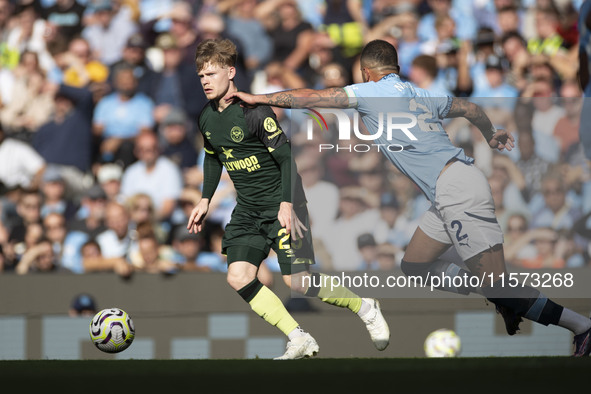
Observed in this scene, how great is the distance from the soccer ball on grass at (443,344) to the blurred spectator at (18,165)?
476 centimetres

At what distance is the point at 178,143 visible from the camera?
10250 mm

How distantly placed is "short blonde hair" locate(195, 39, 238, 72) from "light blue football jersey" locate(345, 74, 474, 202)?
0.85m

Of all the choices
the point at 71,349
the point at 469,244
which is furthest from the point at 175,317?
the point at 469,244

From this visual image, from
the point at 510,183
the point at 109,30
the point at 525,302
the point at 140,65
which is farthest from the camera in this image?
the point at 109,30

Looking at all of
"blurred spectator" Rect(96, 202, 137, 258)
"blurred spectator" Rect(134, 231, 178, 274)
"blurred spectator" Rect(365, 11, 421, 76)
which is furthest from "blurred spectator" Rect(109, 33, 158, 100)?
"blurred spectator" Rect(365, 11, 421, 76)

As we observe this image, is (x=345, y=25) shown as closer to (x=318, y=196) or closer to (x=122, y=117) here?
(x=122, y=117)

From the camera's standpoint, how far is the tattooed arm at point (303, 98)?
658 centimetres

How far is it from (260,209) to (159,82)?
13.9ft

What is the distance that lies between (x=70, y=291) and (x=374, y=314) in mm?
3905

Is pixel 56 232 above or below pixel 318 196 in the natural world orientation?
below

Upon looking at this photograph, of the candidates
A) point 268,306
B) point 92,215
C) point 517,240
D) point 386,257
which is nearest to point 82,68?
point 92,215

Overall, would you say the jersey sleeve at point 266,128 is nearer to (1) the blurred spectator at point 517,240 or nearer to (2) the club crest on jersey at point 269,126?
(2) the club crest on jersey at point 269,126

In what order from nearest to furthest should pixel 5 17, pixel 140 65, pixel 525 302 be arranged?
pixel 525 302 < pixel 140 65 < pixel 5 17

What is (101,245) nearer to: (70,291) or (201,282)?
(70,291)
